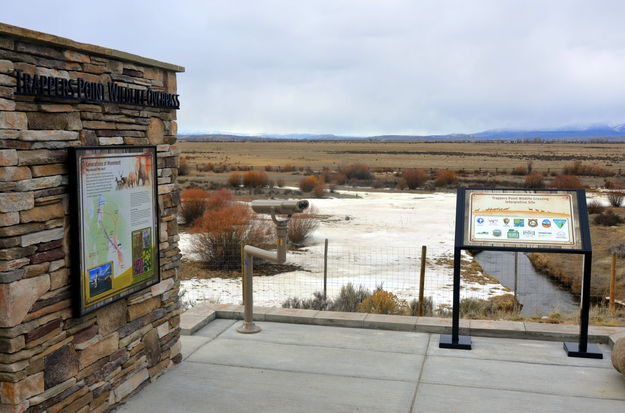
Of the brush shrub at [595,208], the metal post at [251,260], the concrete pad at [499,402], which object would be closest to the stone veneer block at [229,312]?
the metal post at [251,260]

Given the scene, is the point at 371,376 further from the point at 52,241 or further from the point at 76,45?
the point at 76,45

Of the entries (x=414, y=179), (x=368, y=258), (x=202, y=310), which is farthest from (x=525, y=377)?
(x=414, y=179)

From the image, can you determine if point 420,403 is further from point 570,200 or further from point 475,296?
point 475,296

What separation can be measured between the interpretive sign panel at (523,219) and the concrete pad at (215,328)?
3.19 m

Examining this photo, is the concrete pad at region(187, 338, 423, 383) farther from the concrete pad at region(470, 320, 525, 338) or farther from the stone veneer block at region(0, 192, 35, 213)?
the stone veneer block at region(0, 192, 35, 213)

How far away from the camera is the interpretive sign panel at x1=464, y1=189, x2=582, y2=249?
23.9 feet

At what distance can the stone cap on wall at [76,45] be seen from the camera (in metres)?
4.12

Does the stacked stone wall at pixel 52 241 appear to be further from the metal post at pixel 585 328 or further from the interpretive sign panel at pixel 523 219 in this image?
the metal post at pixel 585 328

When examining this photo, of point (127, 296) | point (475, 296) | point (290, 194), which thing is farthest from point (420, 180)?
point (127, 296)

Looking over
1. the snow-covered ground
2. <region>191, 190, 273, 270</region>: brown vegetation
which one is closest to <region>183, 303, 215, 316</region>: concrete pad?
the snow-covered ground

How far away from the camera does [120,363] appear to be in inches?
224

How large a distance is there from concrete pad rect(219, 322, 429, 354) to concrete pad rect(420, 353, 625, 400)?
1.74ft

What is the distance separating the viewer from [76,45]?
4758mm

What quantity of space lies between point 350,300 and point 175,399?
5235 mm
